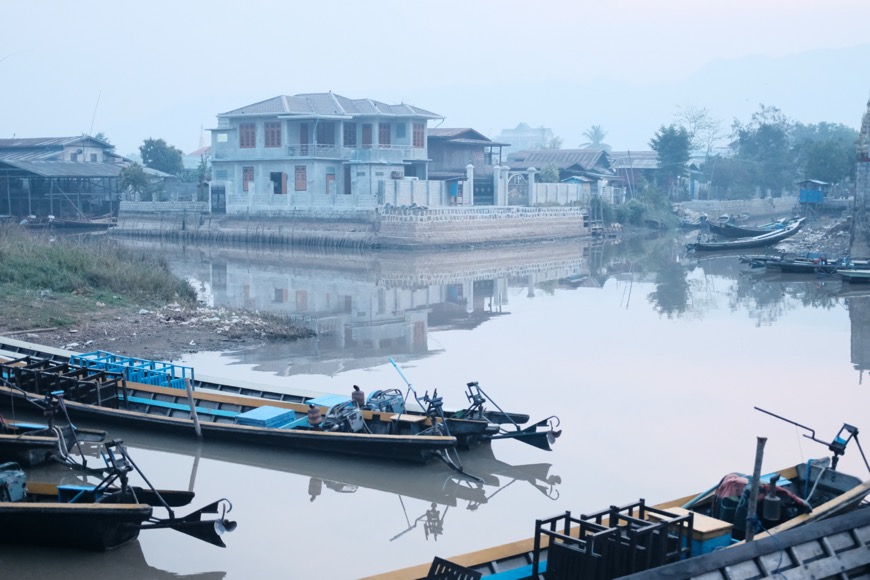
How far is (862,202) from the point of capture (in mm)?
30672

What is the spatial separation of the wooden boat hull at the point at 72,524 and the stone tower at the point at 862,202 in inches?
1113

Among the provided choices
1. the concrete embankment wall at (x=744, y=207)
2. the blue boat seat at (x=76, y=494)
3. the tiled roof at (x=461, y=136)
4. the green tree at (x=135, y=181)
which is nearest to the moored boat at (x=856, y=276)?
the blue boat seat at (x=76, y=494)

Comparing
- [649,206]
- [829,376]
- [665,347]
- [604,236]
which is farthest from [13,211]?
[829,376]

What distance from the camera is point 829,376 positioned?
14805 millimetres

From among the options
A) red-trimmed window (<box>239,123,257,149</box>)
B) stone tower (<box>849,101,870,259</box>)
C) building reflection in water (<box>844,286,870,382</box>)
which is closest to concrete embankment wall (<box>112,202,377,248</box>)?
red-trimmed window (<box>239,123,257,149</box>)

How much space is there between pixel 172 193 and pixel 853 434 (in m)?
46.3

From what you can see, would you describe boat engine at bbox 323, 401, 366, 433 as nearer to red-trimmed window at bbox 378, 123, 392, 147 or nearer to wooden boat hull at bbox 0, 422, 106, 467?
wooden boat hull at bbox 0, 422, 106, 467

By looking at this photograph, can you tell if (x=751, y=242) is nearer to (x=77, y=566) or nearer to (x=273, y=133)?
(x=273, y=133)

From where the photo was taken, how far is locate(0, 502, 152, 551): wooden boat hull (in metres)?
7.42

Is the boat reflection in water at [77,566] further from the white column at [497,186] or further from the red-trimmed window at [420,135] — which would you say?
the white column at [497,186]

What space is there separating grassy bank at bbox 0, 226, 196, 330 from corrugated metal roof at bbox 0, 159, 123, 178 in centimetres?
2310

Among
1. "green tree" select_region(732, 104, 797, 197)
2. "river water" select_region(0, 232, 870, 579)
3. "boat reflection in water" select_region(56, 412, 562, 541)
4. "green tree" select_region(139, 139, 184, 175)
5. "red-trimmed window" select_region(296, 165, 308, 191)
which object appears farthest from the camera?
"green tree" select_region(732, 104, 797, 197)

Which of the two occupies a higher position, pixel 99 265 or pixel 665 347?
pixel 99 265

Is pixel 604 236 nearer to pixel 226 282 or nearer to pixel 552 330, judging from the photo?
pixel 226 282
